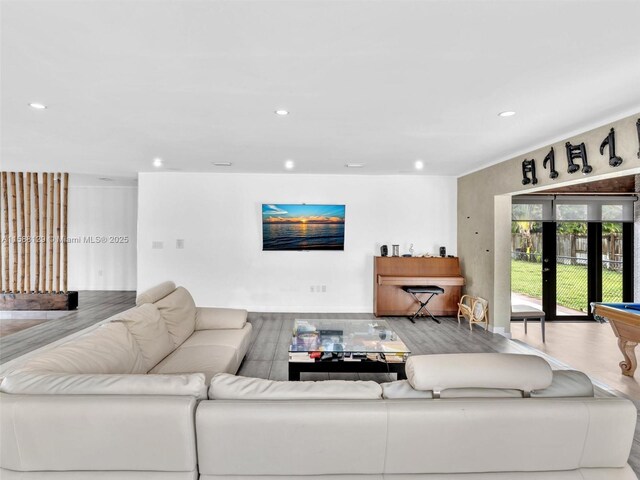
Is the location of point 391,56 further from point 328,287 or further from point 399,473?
point 328,287

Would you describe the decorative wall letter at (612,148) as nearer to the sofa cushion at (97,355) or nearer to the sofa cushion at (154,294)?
the sofa cushion at (97,355)

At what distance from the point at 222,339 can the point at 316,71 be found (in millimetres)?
2534

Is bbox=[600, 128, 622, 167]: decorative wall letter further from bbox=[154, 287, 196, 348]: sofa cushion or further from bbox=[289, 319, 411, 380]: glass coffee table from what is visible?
bbox=[154, 287, 196, 348]: sofa cushion

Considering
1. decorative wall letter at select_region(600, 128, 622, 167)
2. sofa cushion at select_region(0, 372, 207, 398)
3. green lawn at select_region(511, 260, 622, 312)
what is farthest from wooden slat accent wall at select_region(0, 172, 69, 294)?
green lawn at select_region(511, 260, 622, 312)

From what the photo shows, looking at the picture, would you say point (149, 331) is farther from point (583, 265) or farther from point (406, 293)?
point (583, 265)

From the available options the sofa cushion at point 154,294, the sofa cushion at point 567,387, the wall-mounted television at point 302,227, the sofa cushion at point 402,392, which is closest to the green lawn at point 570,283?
the wall-mounted television at point 302,227

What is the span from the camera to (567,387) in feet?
4.87

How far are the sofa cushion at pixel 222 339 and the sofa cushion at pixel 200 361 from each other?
9 cm

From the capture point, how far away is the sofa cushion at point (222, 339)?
118 inches

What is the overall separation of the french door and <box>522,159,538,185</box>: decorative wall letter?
6.42 feet

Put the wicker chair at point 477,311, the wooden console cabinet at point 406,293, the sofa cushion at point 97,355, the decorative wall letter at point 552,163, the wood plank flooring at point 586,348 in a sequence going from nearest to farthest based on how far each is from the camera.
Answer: the sofa cushion at point 97,355, the wood plank flooring at point 586,348, the decorative wall letter at point 552,163, the wicker chair at point 477,311, the wooden console cabinet at point 406,293

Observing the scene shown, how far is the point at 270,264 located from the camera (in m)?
6.05

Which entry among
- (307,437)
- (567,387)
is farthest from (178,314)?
(567,387)

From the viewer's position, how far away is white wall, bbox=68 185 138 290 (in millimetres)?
7762
